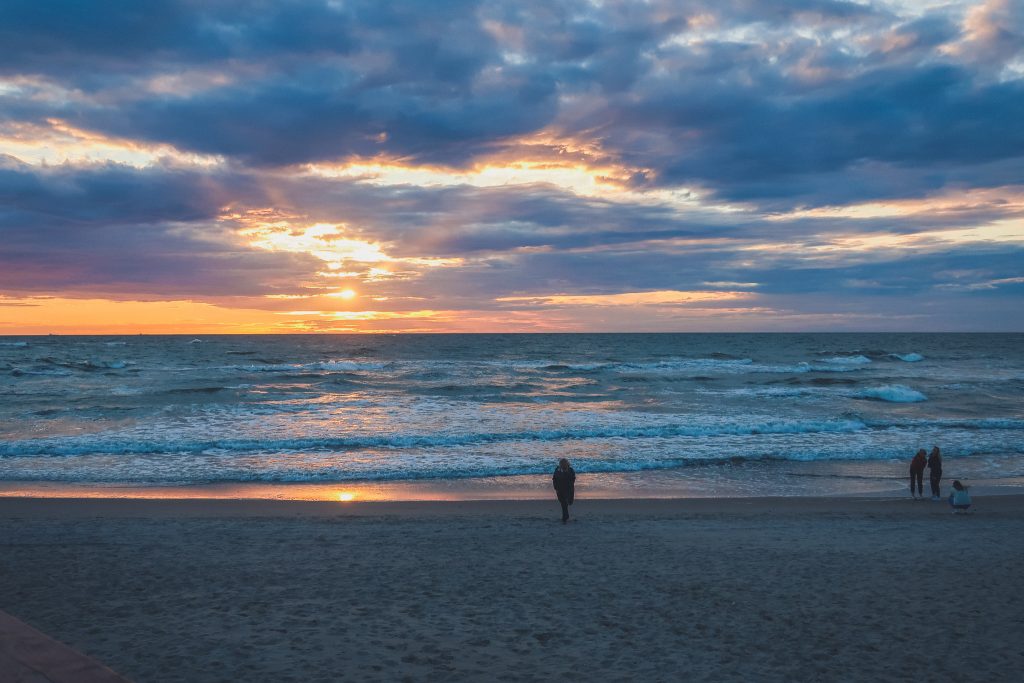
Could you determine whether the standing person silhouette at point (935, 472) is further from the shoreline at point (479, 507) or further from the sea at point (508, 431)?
the sea at point (508, 431)

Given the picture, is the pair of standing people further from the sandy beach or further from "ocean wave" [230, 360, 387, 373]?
"ocean wave" [230, 360, 387, 373]

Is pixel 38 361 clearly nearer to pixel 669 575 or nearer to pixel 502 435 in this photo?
pixel 502 435

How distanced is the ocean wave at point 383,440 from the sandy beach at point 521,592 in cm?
874

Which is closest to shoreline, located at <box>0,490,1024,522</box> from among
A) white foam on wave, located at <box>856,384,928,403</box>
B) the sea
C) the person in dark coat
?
the person in dark coat

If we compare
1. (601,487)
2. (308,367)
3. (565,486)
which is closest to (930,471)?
(601,487)

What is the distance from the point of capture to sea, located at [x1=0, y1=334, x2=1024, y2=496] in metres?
20.3

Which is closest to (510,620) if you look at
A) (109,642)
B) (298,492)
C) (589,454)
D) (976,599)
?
(109,642)

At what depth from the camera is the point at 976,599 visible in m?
9.53

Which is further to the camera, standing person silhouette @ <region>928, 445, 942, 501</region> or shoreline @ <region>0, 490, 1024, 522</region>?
standing person silhouette @ <region>928, 445, 942, 501</region>

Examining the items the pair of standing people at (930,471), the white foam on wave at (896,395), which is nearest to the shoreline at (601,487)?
the pair of standing people at (930,471)

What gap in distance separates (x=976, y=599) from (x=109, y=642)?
10648mm

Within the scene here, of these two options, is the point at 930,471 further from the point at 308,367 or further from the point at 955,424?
the point at 308,367

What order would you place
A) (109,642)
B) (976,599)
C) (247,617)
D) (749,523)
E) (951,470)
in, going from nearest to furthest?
(109,642) → (247,617) → (976,599) → (749,523) → (951,470)

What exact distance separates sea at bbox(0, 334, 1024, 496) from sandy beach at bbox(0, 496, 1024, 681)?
4.94 meters
